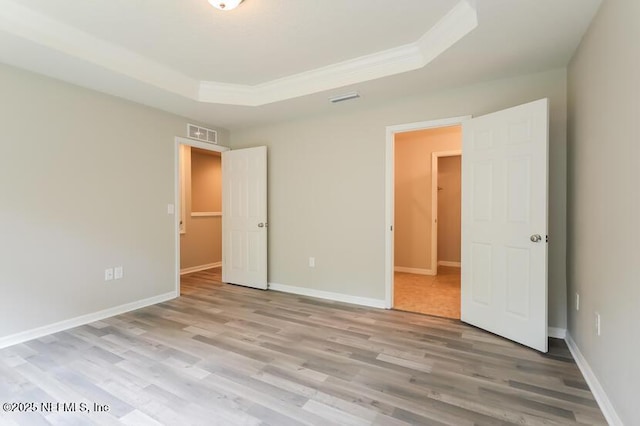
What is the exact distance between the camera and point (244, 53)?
2785mm

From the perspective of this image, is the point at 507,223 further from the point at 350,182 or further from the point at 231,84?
the point at 231,84

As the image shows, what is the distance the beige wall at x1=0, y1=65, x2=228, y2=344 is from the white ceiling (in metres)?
0.28

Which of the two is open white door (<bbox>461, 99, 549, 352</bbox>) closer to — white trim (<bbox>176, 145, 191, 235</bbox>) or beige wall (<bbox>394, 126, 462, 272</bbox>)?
beige wall (<bbox>394, 126, 462, 272</bbox>)

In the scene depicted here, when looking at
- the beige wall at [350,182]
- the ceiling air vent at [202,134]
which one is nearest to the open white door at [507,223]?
the beige wall at [350,182]

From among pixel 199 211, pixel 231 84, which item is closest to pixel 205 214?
pixel 199 211

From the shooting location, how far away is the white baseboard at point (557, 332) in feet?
8.73

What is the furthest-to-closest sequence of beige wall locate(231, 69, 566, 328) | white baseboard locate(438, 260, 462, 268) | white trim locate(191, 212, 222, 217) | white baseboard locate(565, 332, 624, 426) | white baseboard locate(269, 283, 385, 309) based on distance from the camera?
1. white baseboard locate(438, 260, 462, 268)
2. white trim locate(191, 212, 222, 217)
3. white baseboard locate(269, 283, 385, 309)
4. beige wall locate(231, 69, 566, 328)
5. white baseboard locate(565, 332, 624, 426)

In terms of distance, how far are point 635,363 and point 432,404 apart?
97 cm

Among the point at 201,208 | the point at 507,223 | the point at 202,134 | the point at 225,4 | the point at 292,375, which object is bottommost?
the point at 292,375

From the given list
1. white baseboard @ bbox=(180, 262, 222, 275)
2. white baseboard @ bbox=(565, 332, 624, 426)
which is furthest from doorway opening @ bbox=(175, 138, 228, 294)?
white baseboard @ bbox=(565, 332, 624, 426)

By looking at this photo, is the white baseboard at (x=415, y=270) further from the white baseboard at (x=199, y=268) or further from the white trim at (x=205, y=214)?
the white trim at (x=205, y=214)

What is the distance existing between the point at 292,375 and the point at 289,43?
8.62 ft

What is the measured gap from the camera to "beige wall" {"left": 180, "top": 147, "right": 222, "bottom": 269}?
17.9 ft

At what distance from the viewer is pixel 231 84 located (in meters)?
3.47
